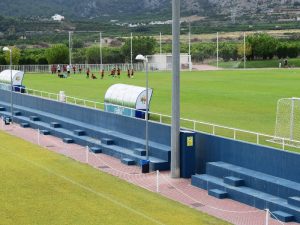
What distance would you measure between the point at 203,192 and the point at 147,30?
157 meters

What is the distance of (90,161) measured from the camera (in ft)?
95.9

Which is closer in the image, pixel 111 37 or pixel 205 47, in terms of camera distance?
pixel 205 47

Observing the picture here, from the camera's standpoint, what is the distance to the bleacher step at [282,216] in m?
19.1

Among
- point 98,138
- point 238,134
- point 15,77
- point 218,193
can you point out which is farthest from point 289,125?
point 15,77

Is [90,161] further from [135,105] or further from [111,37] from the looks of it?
[111,37]

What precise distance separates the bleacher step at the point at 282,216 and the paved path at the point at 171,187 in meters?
0.20

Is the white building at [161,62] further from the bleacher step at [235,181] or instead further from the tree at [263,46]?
the bleacher step at [235,181]

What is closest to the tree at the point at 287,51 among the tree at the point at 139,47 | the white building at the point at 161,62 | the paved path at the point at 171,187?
the tree at the point at 139,47

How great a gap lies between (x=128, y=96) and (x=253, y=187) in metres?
13.3

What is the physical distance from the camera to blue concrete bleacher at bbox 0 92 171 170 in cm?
2778

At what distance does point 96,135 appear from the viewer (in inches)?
1321

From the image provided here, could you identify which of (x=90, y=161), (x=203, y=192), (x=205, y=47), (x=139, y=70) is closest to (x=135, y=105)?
(x=90, y=161)

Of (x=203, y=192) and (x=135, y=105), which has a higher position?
(x=135, y=105)

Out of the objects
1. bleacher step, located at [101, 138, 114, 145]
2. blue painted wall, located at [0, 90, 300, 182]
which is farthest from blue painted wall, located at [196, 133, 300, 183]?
bleacher step, located at [101, 138, 114, 145]
